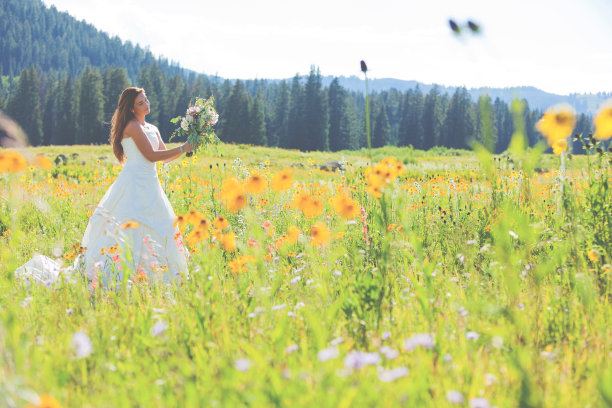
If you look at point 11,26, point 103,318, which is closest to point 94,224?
point 103,318

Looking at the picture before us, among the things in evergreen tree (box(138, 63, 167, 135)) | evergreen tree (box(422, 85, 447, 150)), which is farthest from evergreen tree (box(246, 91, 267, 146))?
evergreen tree (box(422, 85, 447, 150))

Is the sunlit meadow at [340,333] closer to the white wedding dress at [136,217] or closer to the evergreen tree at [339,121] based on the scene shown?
the white wedding dress at [136,217]

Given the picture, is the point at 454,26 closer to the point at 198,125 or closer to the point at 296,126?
the point at 198,125

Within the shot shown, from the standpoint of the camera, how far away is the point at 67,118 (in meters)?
66.6

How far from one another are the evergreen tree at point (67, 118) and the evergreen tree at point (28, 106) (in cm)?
313

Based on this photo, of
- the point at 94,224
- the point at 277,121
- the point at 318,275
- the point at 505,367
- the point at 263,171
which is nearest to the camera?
the point at 505,367

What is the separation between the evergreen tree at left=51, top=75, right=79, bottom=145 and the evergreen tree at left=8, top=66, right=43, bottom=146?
10.3 feet

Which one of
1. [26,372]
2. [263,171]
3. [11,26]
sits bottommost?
[26,372]

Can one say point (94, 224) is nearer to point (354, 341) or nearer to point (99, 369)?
point (99, 369)

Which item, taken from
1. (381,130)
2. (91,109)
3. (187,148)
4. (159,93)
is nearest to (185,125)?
(187,148)

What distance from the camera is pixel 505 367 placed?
5.62 feet

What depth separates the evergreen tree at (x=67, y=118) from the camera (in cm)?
6600

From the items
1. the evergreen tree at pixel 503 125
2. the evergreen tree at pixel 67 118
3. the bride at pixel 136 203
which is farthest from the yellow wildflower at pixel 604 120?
the evergreen tree at pixel 503 125

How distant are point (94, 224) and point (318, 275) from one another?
113 inches
